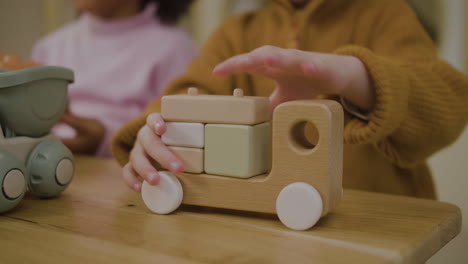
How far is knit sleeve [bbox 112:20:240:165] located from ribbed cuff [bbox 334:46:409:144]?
0.92 ft

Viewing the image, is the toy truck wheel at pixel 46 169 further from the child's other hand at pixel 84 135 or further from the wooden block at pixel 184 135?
the child's other hand at pixel 84 135

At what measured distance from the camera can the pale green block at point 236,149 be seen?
49 cm

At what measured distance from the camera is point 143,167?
0.54 meters

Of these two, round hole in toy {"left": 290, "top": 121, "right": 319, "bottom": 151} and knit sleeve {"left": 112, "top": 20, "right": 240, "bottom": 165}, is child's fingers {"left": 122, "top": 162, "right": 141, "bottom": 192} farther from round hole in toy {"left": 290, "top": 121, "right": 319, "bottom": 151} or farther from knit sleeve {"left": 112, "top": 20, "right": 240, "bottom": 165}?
round hole in toy {"left": 290, "top": 121, "right": 319, "bottom": 151}

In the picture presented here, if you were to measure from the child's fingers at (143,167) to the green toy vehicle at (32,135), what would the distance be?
0.09 m

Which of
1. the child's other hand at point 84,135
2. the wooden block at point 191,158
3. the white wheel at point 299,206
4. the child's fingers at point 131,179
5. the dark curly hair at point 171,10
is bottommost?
the child's other hand at point 84,135

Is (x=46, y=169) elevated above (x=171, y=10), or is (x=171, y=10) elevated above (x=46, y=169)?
(x=171, y=10)

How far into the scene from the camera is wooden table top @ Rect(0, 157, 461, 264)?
1.32 ft

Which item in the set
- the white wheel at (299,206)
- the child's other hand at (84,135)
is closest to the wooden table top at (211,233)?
the white wheel at (299,206)

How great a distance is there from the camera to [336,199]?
49 centimetres

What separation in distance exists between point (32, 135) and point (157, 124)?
165 millimetres

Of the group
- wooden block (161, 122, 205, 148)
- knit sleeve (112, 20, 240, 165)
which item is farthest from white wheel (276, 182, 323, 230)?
knit sleeve (112, 20, 240, 165)

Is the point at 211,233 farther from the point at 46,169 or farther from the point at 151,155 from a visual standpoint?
the point at 46,169

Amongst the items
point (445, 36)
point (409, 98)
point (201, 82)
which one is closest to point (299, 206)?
point (409, 98)
